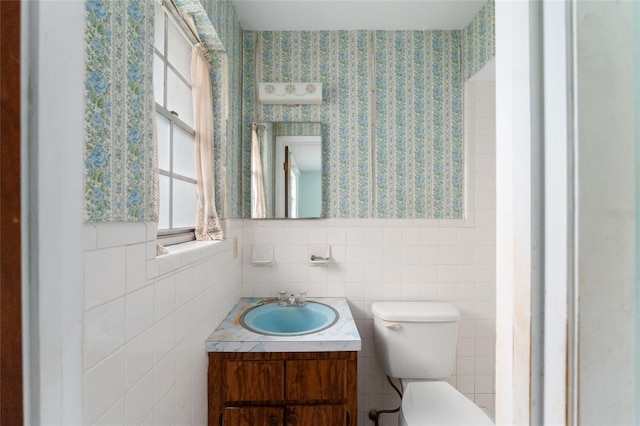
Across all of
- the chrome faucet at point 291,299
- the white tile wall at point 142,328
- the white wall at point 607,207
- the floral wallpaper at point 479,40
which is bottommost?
the chrome faucet at point 291,299

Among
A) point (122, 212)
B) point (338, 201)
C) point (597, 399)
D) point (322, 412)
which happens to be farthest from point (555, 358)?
point (338, 201)

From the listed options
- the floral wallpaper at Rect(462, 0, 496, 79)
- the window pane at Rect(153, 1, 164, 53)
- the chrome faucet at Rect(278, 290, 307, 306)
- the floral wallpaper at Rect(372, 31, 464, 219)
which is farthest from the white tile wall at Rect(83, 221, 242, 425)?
the floral wallpaper at Rect(462, 0, 496, 79)

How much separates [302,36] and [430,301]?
1.86 meters

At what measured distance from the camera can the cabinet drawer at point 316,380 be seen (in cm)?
131

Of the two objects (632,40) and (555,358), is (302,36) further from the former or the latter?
(555,358)

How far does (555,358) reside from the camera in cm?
28

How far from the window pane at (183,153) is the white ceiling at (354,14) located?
87 centimetres

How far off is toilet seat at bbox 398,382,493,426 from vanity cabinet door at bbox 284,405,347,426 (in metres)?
0.31

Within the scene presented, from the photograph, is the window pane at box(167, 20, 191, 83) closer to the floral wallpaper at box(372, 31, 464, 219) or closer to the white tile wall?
the white tile wall

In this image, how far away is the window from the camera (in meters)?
1.17

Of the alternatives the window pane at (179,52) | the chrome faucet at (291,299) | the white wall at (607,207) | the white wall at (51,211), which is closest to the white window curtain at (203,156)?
the window pane at (179,52)

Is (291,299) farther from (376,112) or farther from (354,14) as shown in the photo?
(354,14)

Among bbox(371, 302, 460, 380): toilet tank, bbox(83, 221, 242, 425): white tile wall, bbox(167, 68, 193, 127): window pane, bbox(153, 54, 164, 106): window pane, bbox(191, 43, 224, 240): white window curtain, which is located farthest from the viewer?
bbox(371, 302, 460, 380): toilet tank

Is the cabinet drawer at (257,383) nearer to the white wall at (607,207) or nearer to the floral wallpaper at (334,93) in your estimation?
the floral wallpaper at (334,93)
